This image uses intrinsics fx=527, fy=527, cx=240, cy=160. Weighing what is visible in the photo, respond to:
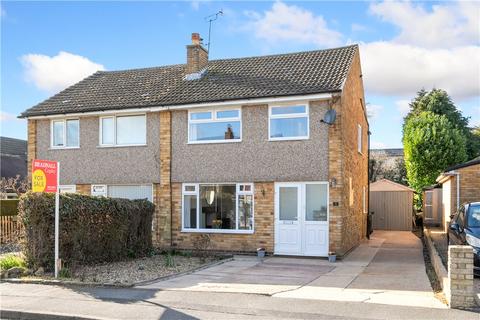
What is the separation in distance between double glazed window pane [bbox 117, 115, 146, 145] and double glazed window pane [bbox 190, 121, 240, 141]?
6.15 ft

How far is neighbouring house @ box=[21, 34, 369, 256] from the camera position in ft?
49.8

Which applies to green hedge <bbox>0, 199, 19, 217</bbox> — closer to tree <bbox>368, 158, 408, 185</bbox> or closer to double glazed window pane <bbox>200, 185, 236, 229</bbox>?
double glazed window pane <bbox>200, 185, 236, 229</bbox>

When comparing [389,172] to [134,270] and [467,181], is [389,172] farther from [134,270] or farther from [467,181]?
[134,270]

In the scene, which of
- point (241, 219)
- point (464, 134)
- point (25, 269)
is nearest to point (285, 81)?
point (241, 219)

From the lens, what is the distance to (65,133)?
61.2 feet

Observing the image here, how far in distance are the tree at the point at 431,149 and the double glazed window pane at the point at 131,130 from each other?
20942mm

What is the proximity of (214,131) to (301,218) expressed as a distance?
3.88m

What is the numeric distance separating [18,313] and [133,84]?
12392mm

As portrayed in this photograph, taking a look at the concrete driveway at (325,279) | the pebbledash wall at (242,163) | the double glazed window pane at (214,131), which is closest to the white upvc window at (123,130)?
the pebbledash wall at (242,163)

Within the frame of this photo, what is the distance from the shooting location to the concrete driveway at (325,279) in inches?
373

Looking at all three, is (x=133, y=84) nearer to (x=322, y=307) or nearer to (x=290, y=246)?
(x=290, y=246)

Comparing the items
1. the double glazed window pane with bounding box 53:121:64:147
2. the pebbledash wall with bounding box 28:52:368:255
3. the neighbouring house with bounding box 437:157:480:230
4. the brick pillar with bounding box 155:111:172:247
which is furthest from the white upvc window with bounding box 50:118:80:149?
the neighbouring house with bounding box 437:157:480:230

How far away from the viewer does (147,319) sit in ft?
25.6

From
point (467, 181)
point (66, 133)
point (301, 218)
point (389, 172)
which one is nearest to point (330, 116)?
point (301, 218)
